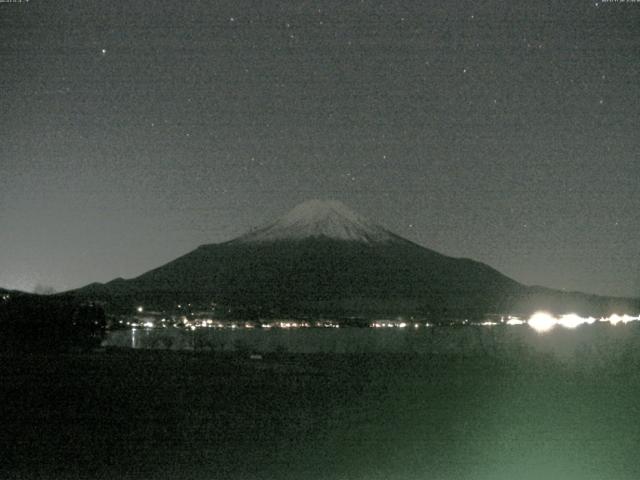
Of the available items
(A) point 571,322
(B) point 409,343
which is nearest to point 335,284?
(A) point 571,322

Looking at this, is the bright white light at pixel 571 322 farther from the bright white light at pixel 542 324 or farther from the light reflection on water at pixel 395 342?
the light reflection on water at pixel 395 342

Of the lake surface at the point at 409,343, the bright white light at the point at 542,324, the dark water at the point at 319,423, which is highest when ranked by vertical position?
the bright white light at the point at 542,324

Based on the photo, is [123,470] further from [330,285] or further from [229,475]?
[330,285]

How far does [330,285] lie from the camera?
484ft

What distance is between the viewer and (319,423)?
13.1m

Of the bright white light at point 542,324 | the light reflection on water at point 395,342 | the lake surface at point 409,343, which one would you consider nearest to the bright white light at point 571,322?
the bright white light at point 542,324

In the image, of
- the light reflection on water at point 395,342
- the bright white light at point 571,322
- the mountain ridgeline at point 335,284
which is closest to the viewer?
the light reflection on water at point 395,342

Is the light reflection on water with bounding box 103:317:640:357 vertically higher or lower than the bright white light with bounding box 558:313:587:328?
lower

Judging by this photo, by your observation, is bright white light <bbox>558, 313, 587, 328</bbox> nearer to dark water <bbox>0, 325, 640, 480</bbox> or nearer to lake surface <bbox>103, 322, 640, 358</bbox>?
lake surface <bbox>103, 322, 640, 358</bbox>

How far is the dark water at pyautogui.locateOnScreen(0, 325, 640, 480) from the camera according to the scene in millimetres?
9828

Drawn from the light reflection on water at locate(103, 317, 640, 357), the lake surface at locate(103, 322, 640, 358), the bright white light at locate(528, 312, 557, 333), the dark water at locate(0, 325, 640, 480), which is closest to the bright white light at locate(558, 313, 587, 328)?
the bright white light at locate(528, 312, 557, 333)

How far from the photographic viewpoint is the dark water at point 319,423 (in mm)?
9828

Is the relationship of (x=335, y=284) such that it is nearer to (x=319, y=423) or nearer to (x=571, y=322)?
(x=571, y=322)

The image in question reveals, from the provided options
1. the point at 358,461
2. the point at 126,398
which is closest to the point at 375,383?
the point at 126,398
